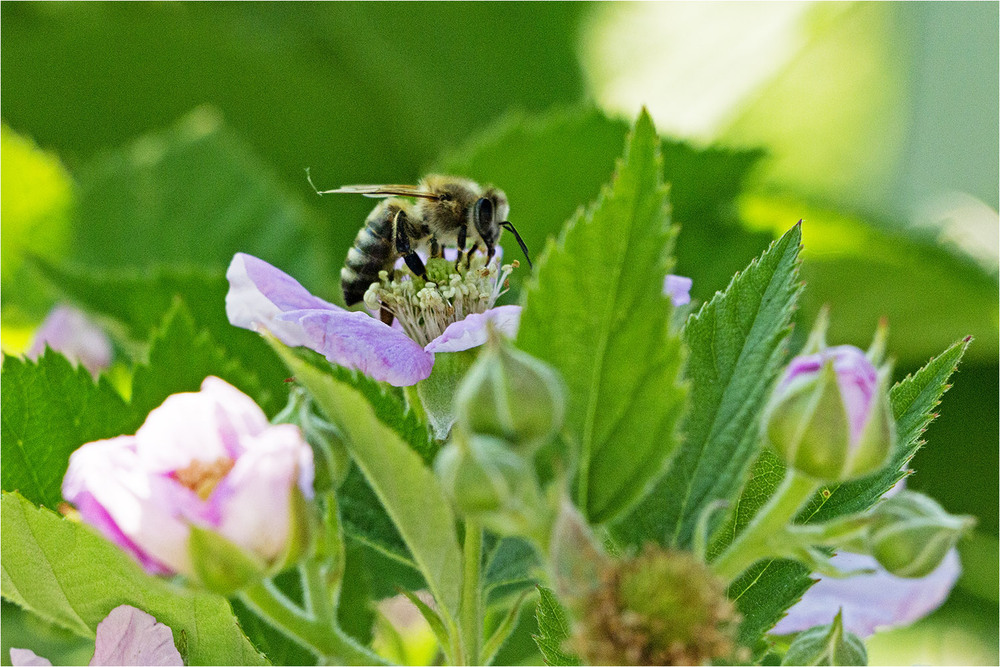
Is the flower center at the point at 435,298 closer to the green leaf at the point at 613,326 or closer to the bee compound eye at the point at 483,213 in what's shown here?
the bee compound eye at the point at 483,213

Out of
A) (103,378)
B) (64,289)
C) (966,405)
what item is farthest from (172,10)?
(966,405)

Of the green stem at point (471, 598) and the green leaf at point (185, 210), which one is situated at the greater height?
the green leaf at point (185, 210)

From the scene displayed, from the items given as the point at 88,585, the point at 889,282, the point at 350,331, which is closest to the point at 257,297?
the point at 350,331

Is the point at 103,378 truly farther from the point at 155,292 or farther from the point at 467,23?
the point at 467,23

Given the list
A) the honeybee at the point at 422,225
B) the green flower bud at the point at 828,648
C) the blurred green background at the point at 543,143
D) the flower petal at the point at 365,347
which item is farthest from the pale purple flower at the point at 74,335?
the green flower bud at the point at 828,648

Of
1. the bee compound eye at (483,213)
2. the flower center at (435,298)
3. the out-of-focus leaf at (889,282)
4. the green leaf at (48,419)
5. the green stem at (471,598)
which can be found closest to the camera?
the green stem at (471,598)
